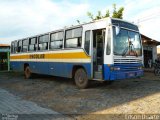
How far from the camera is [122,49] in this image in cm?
1095

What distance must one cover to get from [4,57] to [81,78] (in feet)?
71.1

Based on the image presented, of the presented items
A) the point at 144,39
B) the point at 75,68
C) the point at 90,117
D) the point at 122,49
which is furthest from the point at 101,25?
the point at 144,39

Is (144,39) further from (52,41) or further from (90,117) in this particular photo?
(90,117)

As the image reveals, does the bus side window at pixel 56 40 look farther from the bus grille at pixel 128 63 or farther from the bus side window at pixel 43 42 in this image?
the bus grille at pixel 128 63

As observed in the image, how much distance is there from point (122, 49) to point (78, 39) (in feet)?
7.94

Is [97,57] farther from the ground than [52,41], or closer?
closer

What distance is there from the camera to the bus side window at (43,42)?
602 inches

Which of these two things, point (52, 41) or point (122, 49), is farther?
point (52, 41)

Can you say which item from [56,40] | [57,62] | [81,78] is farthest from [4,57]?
[81,78]

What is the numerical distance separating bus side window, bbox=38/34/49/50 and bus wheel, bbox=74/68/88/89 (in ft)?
12.5

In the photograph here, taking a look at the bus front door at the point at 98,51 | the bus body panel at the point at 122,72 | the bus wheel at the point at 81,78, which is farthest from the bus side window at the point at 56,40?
the bus body panel at the point at 122,72

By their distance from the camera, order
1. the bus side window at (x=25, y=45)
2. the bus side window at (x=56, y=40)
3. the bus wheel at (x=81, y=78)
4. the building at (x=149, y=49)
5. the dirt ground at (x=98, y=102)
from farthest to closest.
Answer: the building at (x=149, y=49), the bus side window at (x=25, y=45), the bus side window at (x=56, y=40), the bus wheel at (x=81, y=78), the dirt ground at (x=98, y=102)

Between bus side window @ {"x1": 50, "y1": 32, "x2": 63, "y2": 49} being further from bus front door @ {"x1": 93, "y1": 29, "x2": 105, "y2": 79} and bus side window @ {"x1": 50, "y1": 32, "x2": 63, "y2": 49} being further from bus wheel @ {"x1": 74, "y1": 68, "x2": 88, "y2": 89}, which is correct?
bus front door @ {"x1": 93, "y1": 29, "x2": 105, "y2": 79}

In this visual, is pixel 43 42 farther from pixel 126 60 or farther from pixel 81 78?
pixel 126 60
